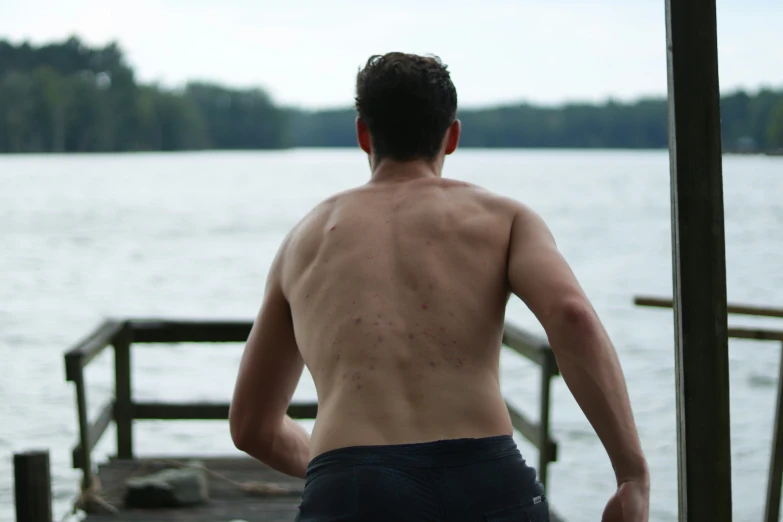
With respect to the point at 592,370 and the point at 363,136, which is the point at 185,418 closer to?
the point at 363,136

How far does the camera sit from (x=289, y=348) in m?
2.23

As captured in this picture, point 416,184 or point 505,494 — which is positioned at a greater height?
point 416,184

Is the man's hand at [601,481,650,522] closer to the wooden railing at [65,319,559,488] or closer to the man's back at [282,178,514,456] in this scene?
the man's back at [282,178,514,456]

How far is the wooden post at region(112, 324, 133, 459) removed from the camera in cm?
565

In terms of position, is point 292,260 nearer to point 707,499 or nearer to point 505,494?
point 505,494

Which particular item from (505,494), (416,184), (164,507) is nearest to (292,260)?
(416,184)

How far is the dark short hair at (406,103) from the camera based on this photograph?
2100mm

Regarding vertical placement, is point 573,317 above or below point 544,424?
above

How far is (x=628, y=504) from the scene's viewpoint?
1819 mm

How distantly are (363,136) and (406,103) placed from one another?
0.17 m

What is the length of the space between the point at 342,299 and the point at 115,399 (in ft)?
13.4

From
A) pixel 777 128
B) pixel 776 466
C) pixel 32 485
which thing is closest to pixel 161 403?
pixel 32 485

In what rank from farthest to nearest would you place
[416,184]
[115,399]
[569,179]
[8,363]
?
[569,179]
[8,363]
[115,399]
[416,184]

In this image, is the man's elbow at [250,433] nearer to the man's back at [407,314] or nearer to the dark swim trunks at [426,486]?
the man's back at [407,314]
